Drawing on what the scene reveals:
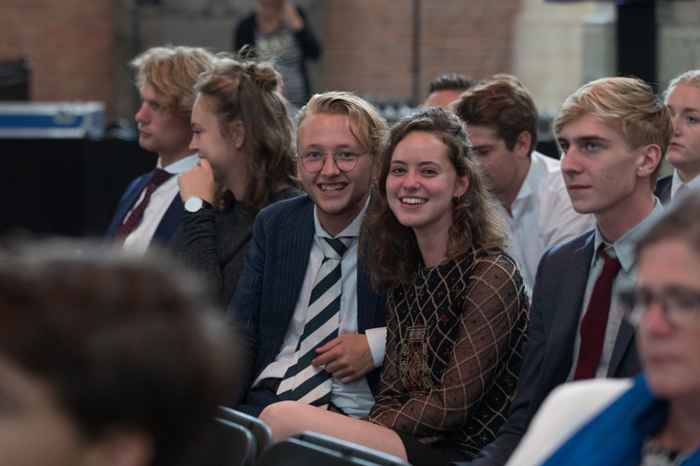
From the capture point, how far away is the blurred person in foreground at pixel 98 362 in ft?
2.44

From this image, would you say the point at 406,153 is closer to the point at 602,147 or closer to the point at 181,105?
the point at 602,147

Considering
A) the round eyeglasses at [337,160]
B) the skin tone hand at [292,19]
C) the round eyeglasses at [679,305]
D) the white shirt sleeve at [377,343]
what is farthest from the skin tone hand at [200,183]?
the skin tone hand at [292,19]

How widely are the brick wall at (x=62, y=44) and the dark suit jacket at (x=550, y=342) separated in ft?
26.4

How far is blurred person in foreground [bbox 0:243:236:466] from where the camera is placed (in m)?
0.74

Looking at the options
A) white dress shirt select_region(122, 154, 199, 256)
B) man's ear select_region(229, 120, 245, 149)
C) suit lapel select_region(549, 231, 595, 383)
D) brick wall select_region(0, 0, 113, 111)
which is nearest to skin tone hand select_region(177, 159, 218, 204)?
man's ear select_region(229, 120, 245, 149)

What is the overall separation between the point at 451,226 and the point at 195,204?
3.26ft

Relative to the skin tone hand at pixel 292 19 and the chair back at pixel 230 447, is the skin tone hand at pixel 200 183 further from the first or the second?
the skin tone hand at pixel 292 19

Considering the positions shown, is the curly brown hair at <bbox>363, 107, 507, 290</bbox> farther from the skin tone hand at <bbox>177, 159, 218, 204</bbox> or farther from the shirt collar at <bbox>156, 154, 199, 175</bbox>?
the shirt collar at <bbox>156, 154, 199, 175</bbox>

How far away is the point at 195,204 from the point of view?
2.88 meters

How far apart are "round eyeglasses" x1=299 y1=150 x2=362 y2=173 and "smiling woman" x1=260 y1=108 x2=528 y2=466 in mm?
155

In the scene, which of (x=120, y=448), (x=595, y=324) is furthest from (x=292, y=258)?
(x=120, y=448)

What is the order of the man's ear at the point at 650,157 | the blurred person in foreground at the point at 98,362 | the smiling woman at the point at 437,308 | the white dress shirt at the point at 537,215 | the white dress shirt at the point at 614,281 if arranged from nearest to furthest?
the blurred person in foreground at the point at 98,362 < the white dress shirt at the point at 614,281 < the smiling woman at the point at 437,308 < the man's ear at the point at 650,157 < the white dress shirt at the point at 537,215

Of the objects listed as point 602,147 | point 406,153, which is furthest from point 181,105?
point 602,147

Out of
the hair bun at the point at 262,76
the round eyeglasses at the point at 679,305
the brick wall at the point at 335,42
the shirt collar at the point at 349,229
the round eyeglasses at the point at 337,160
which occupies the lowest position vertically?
the shirt collar at the point at 349,229
